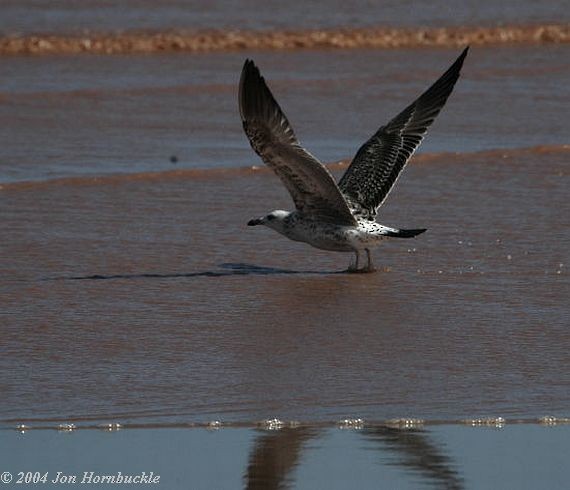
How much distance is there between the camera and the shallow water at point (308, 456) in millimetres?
5363

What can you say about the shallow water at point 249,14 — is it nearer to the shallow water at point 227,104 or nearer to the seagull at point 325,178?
the shallow water at point 227,104

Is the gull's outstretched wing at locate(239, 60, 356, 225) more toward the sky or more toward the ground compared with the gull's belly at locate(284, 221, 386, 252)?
more toward the sky

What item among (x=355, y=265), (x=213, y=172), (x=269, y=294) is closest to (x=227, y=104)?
(x=213, y=172)

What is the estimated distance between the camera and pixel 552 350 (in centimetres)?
678

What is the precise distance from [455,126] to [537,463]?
734 cm

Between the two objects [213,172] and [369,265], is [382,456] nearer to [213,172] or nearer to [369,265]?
[369,265]

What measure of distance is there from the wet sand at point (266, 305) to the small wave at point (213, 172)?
34 mm

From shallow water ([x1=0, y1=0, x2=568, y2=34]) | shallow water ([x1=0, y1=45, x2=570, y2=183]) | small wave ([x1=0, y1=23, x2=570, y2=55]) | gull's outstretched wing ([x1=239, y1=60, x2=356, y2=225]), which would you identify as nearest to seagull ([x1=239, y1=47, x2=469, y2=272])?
gull's outstretched wing ([x1=239, y1=60, x2=356, y2=225])

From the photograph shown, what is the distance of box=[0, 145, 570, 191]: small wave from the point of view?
10398 millimetres

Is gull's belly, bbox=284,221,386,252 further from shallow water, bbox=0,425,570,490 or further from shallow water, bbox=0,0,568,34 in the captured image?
shallow water, bbox=0,0,568,34

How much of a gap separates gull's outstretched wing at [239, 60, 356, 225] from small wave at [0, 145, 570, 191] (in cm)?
235

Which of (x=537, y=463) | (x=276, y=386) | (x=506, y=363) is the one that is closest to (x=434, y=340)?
(x=506, y=363)

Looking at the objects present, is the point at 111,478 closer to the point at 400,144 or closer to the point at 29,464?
the point at 29,464

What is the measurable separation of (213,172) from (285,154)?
284 centimetres
